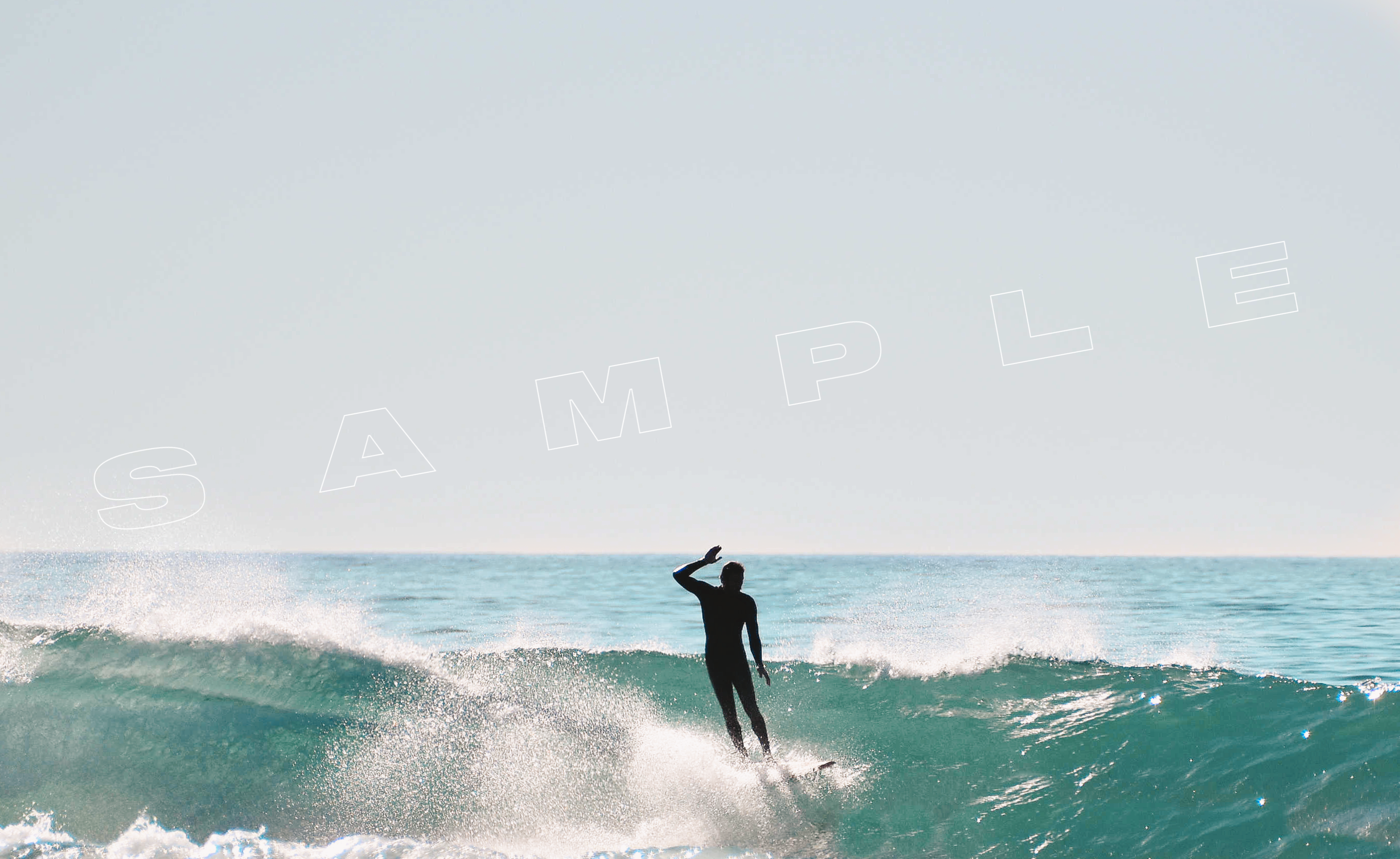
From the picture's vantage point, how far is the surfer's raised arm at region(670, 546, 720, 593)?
7.64 metres

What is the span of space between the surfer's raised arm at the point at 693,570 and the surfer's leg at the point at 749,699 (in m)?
0.80

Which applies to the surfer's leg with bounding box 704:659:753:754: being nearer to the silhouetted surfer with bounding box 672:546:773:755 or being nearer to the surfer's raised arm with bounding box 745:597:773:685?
the silhouetted surfer with bounding box 672:546:773:755

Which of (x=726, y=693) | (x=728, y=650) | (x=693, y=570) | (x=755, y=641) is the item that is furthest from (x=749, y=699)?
(x=693, y=570)

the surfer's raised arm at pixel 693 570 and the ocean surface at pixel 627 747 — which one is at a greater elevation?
the surfer's raised arm at pixel 693 570

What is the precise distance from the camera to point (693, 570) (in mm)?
8047

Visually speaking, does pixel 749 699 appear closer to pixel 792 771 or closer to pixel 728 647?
pixel 728 647

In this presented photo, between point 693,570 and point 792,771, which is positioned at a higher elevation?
point 693,570

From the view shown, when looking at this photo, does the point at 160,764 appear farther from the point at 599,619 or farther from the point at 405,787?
the point at 599,619

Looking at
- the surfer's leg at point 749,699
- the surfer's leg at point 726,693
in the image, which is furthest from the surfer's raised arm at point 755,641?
the surfer's leg at point 726,693

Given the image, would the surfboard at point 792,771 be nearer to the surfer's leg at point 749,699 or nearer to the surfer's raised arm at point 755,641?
the surfer's leg at point 749,699

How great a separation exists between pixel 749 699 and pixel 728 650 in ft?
1.55

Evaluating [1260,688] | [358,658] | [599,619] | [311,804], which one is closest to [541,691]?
[358,658]

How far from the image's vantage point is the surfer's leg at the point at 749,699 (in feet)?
27.2

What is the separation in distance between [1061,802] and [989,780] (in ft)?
2.17
